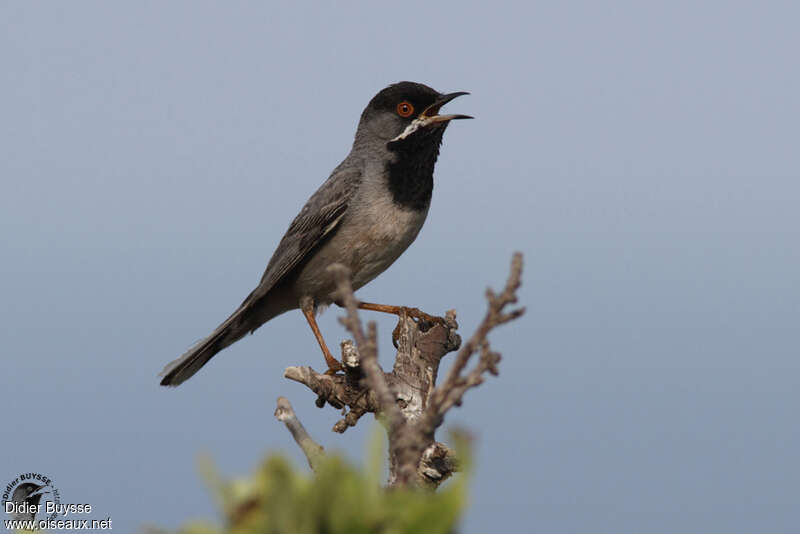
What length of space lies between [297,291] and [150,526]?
5.80 metres

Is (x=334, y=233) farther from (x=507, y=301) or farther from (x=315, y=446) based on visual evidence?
(x=507, y=301)

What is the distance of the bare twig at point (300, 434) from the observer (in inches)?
134

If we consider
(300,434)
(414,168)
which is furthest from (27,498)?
(414,168)

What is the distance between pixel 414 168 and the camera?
25.8ft

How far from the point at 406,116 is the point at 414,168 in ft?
2.14

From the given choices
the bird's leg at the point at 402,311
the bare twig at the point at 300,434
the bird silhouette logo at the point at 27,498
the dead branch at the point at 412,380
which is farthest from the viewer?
the bird's leg at the point at 402,311

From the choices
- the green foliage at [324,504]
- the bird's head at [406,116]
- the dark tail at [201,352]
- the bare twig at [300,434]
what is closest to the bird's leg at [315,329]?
the dark tail at [201,352]

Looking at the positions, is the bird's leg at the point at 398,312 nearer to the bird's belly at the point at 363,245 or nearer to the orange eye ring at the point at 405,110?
the bird's belly at the point at 363,245

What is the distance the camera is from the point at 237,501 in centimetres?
201

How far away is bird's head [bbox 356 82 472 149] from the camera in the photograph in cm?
804

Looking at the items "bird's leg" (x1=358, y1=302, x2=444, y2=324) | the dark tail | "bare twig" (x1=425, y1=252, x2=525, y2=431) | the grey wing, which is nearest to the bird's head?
the grey wing

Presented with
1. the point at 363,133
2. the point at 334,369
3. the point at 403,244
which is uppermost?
the point at 363,133

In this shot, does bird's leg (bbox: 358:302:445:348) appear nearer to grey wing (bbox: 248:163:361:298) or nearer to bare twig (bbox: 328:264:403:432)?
grey wing (bbox: 248:163:361:298)

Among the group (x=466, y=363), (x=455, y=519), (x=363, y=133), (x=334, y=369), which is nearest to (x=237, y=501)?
(x=455, y=519)
